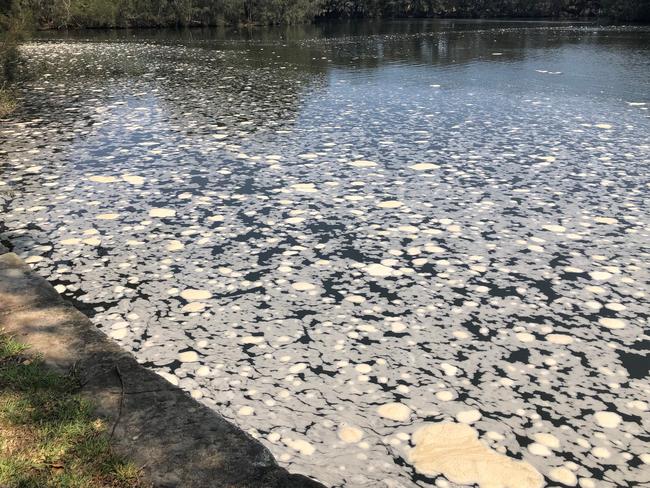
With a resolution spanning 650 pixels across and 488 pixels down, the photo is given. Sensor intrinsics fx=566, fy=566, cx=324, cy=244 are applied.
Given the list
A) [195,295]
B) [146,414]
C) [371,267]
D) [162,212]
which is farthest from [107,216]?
[146,414]

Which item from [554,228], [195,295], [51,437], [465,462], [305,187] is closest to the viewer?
Answer: [51,437]

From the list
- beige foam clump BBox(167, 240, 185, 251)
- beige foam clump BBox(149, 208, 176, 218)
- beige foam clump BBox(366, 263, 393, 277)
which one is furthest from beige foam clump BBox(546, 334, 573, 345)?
beige foam clump BBox(149, 208, 176, 218)

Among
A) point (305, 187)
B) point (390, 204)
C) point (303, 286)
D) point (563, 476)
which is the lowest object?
point (563, 476)

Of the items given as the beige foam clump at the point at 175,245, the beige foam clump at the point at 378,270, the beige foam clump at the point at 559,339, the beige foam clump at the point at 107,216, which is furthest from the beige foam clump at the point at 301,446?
the beige foam clump at the point at 107,216

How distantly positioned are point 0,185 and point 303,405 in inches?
205

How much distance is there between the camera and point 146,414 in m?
2.31

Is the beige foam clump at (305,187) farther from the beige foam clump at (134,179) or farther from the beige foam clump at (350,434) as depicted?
the beige foam clump at (350,434)

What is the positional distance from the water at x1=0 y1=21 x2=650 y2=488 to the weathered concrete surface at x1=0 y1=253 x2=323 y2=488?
394 mm

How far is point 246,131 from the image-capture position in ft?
29.2

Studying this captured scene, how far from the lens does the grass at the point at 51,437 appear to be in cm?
191

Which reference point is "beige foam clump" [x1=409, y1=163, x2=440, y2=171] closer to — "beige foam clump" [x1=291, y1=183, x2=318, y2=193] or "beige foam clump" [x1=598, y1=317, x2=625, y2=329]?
"beige foam clump" [x1=291, y1=183, x2=318, y2=193]

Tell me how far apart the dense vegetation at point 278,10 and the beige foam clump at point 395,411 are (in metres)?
30.8

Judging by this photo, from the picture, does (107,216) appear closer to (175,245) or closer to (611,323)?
(175,245)

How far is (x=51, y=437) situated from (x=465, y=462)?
1.69 m
